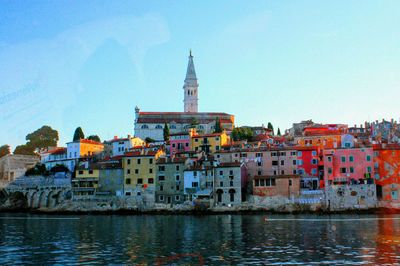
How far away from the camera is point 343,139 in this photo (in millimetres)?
65562

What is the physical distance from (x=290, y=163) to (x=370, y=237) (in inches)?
1289

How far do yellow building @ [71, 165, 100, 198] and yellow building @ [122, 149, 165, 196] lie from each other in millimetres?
4957

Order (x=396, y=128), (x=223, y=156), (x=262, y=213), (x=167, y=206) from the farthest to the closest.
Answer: (x=396, y=128), (x=223, y=156), (x=167, y=206), (x=262, y=213)

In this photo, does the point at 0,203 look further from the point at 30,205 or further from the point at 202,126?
the point at 202,126

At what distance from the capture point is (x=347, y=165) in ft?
206

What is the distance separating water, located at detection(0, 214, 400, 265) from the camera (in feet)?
82.3

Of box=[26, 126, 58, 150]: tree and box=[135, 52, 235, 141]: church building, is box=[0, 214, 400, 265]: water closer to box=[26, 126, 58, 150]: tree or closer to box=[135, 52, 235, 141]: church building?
box=[135, 52, 235, 141]: church building

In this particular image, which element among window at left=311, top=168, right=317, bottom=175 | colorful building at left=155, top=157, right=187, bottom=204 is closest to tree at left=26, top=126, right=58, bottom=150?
colorful building at left=155, top=157, right=187, bottom=204

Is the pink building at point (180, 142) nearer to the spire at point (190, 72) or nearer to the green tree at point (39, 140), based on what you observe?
the green tree at point (39, 140)

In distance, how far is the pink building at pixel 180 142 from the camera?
7912 cm

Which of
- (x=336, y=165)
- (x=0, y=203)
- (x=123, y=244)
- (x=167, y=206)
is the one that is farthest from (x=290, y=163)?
(x=0, y=203)

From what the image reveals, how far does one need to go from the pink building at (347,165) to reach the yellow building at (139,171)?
78.7 feet

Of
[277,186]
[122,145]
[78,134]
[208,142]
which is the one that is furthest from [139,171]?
[78,134]

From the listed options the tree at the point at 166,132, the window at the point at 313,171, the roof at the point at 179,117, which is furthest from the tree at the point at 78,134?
the window at the point at 313,171
